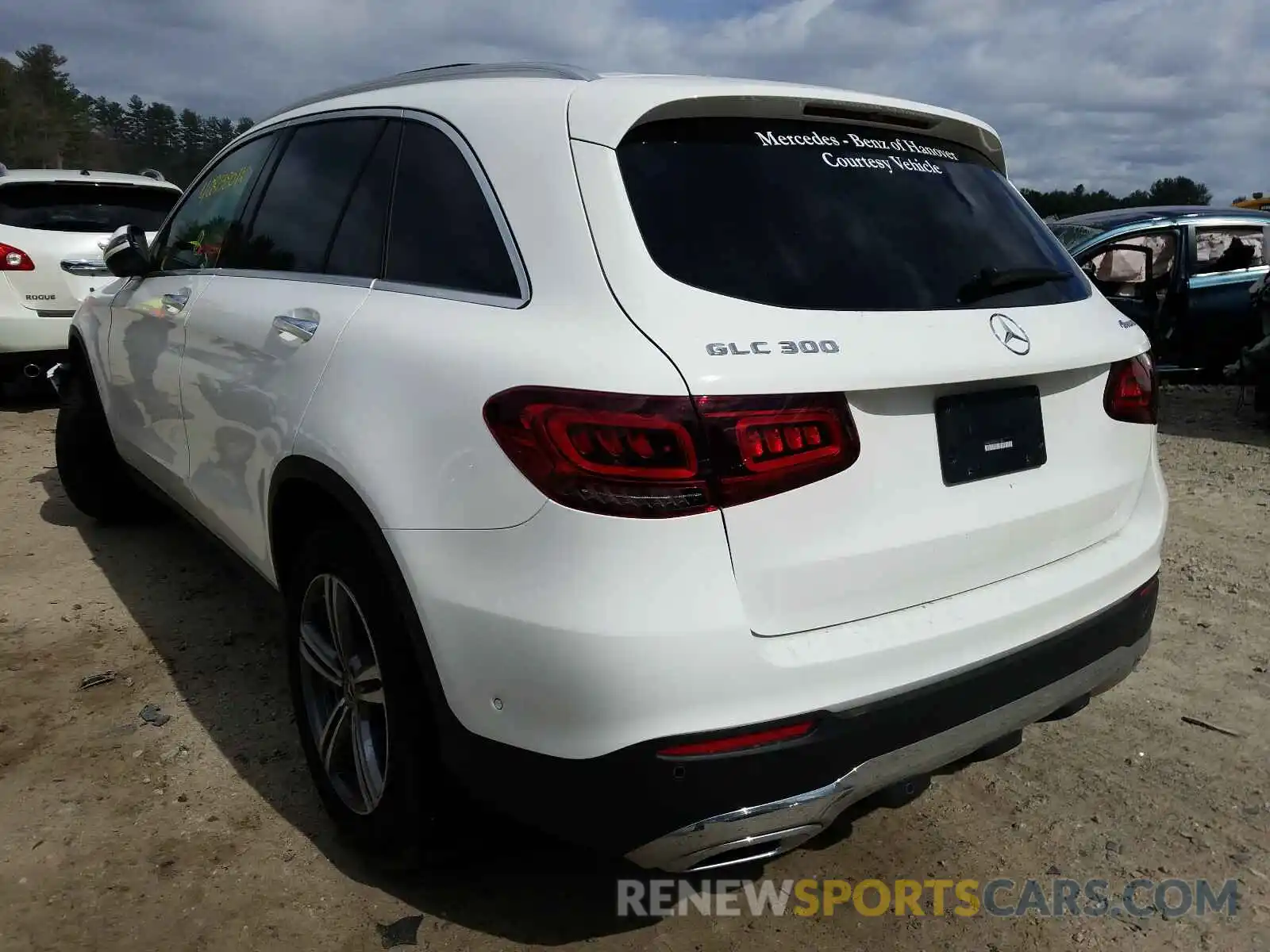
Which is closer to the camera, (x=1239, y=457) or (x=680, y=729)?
(x=680, y=729)

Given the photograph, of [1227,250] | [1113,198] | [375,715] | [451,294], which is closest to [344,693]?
[375,715]

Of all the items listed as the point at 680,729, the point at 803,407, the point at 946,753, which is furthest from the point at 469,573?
the point at 946,753

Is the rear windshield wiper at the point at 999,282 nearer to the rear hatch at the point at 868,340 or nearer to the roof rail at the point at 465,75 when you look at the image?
the rear hatch at the point at 868,340

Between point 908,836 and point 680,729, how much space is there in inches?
48.3

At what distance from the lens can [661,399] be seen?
1660 mm

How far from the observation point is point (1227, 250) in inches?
342

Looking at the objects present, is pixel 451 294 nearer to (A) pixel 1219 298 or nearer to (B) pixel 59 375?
(B) pixel 59 375

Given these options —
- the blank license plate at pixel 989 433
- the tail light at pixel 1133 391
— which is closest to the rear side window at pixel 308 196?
the blank license plate at pixel 989 433

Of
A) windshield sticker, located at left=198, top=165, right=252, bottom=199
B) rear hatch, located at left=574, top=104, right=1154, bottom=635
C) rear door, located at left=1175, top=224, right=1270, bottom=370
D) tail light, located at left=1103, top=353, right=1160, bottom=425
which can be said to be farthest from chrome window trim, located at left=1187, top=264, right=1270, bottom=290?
windshield sticker, located at left=198, top=165, right=252, bottom=199

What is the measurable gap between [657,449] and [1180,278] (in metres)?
8.22

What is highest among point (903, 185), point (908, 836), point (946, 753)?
point (903, 185)

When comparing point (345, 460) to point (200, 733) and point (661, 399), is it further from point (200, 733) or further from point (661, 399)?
point (200, 733)

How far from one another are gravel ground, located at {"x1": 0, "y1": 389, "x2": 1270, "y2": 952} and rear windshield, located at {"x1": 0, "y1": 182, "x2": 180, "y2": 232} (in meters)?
5.06

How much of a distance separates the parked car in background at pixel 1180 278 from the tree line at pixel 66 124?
130 feet
